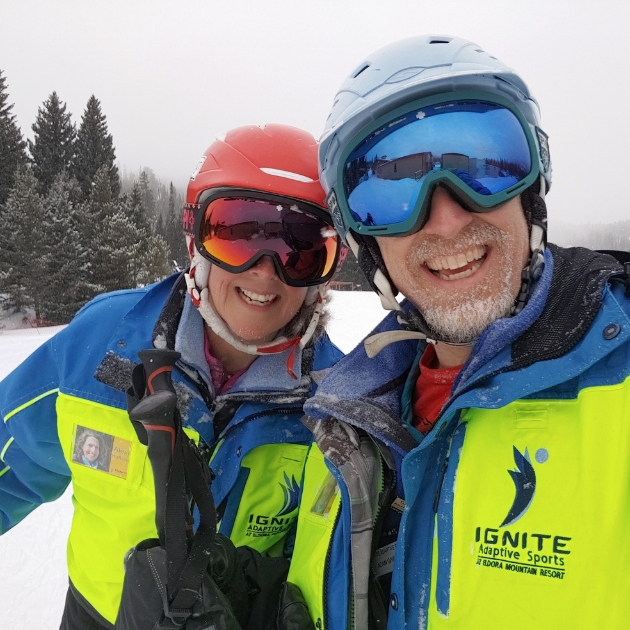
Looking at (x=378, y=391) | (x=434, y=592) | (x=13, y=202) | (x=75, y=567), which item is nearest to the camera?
(x=434, y=592)

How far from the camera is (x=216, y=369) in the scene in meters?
2.23

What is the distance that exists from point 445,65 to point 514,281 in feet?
2.56

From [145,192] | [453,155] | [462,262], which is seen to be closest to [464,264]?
[462,262]

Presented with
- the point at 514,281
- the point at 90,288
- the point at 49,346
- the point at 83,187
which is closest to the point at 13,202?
the point at 90,288

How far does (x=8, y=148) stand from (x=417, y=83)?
123ft

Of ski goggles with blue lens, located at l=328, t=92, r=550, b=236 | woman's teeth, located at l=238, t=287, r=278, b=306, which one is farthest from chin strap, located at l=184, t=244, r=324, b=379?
ski goggles with blue lens, located at l=328, t=92, r=550, b=236

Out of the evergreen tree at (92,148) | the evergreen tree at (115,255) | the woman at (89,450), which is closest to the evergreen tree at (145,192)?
the evergreen tree at (92,148)

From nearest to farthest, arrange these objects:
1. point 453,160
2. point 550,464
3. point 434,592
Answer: point 550,464, point 434,592, point 453,160

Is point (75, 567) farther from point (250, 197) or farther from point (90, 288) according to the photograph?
point (90, 288)

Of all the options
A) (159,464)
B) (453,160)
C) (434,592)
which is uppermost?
(453,160)

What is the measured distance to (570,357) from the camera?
3.59ft

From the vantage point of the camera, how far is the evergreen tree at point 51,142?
3591 centimetres

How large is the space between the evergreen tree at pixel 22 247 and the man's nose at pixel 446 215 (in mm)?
27106

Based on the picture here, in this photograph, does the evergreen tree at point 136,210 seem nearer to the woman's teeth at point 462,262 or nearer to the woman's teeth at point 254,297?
the woman's teeth at point 254,297
